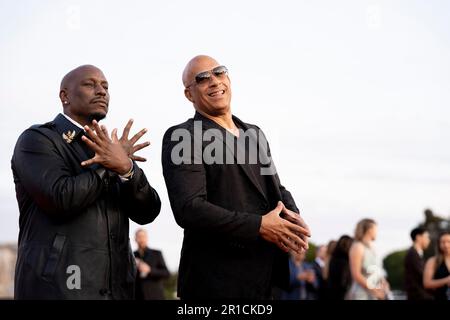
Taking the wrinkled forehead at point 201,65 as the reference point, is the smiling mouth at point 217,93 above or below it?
below

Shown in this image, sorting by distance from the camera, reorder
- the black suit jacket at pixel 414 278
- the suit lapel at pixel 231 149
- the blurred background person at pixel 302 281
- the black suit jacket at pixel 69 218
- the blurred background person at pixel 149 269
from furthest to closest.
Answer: the blurred background person at pixel 302 281, the blurred background person at pixel 149 269, the black suit jacket at pixel 414 278, the suit lapel at pixel 231 149, the black suit jacket at pixel 69 218

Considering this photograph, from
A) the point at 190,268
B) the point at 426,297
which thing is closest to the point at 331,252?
the point at 426,297

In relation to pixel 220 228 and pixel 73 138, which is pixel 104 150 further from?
pixel 220 228

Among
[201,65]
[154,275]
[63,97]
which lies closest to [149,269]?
[154,275]

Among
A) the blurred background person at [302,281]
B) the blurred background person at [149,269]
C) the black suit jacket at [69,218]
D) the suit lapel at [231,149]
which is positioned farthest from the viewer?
the blurred background person at [302,281]

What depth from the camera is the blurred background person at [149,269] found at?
43.4 ft

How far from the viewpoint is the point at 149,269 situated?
13.3m

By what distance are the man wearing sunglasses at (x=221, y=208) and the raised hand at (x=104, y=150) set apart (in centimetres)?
29

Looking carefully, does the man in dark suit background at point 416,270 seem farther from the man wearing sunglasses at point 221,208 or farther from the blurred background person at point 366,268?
the man wearing sunglasses at point 221,208

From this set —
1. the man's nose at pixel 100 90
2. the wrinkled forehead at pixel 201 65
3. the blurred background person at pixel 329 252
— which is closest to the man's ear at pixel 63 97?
the man's nose at pixel 100 90

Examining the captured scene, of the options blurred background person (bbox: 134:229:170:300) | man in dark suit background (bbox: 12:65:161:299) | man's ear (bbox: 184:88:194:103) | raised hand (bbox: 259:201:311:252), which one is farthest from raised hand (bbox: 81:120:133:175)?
blurred background person (bbox: 134:229:170:300)

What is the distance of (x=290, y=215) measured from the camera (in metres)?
5.20

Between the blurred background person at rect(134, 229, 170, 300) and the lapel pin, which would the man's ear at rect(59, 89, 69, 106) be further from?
the blurred background person at rect(134, 229, 170, 300)

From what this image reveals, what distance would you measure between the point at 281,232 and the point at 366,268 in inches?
239
